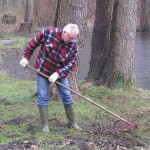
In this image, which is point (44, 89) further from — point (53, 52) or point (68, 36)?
point (68, 36)

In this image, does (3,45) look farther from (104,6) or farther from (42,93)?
(42,93)

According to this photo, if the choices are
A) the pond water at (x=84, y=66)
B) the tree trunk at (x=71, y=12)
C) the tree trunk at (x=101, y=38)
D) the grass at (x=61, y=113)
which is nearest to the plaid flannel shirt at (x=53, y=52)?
the grass at (x=61, y=113)

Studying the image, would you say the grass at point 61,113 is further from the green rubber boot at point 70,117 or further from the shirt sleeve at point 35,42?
the shirt sleeve at point 35,42

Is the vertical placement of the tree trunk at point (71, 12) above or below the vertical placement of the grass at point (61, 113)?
above

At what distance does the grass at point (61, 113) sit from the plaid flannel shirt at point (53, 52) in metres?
0.98

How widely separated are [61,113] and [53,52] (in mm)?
1737

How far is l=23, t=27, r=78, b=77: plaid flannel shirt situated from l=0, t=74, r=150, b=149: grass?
3.21 ft

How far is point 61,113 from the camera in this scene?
7.69 meters

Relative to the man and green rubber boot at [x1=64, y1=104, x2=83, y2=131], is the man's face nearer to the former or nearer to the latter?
the man

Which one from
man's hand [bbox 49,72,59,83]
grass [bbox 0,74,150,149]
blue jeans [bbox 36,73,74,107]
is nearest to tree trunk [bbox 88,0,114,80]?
grass [bbox 0,74,150,149]

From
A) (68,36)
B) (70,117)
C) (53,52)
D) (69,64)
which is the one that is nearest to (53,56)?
(53,52)

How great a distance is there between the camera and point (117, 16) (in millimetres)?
9703

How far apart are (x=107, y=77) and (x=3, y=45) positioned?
1266 centimetres

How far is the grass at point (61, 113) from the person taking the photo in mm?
6242
